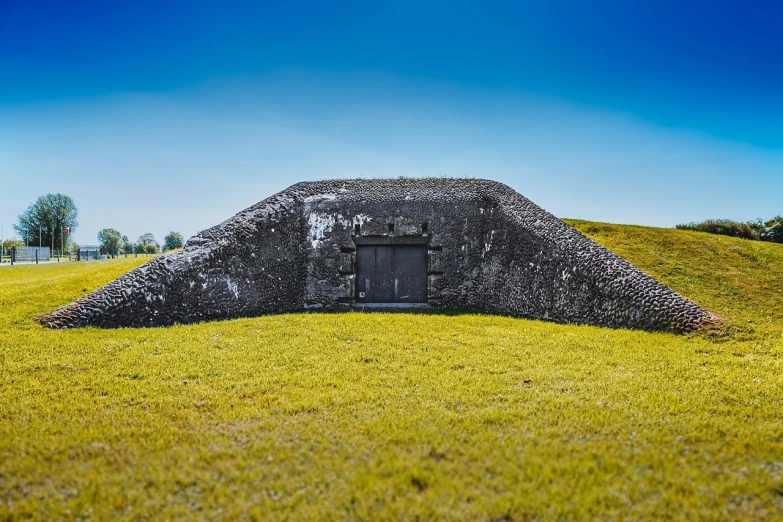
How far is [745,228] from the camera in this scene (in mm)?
22734

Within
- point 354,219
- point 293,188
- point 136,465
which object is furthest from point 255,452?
point 293,188

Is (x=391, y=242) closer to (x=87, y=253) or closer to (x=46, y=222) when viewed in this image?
(x=87, y=253)

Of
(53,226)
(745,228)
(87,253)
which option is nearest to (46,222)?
(53,226)

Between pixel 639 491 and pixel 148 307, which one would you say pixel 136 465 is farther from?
pixel 148 307

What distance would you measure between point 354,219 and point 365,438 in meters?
10.5

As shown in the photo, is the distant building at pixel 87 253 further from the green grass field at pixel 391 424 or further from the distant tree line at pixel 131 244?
the green grass field at pixel 391 424

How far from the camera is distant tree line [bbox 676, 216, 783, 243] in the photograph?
74.4 feet

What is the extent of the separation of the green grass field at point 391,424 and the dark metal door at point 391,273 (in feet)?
14.2

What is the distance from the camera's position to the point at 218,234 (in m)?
13.1

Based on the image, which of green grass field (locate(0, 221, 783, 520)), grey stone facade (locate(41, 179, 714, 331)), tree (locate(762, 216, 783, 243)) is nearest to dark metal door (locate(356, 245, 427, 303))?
grey stone facade (locate(41, 179, 714, 331))

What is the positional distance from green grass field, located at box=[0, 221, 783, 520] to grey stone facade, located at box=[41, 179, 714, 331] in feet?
3.66

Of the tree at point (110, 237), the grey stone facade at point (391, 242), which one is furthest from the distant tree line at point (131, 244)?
the grey stone facade at point (391, 242)

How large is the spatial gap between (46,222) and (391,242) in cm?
6770

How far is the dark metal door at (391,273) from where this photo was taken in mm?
14992
